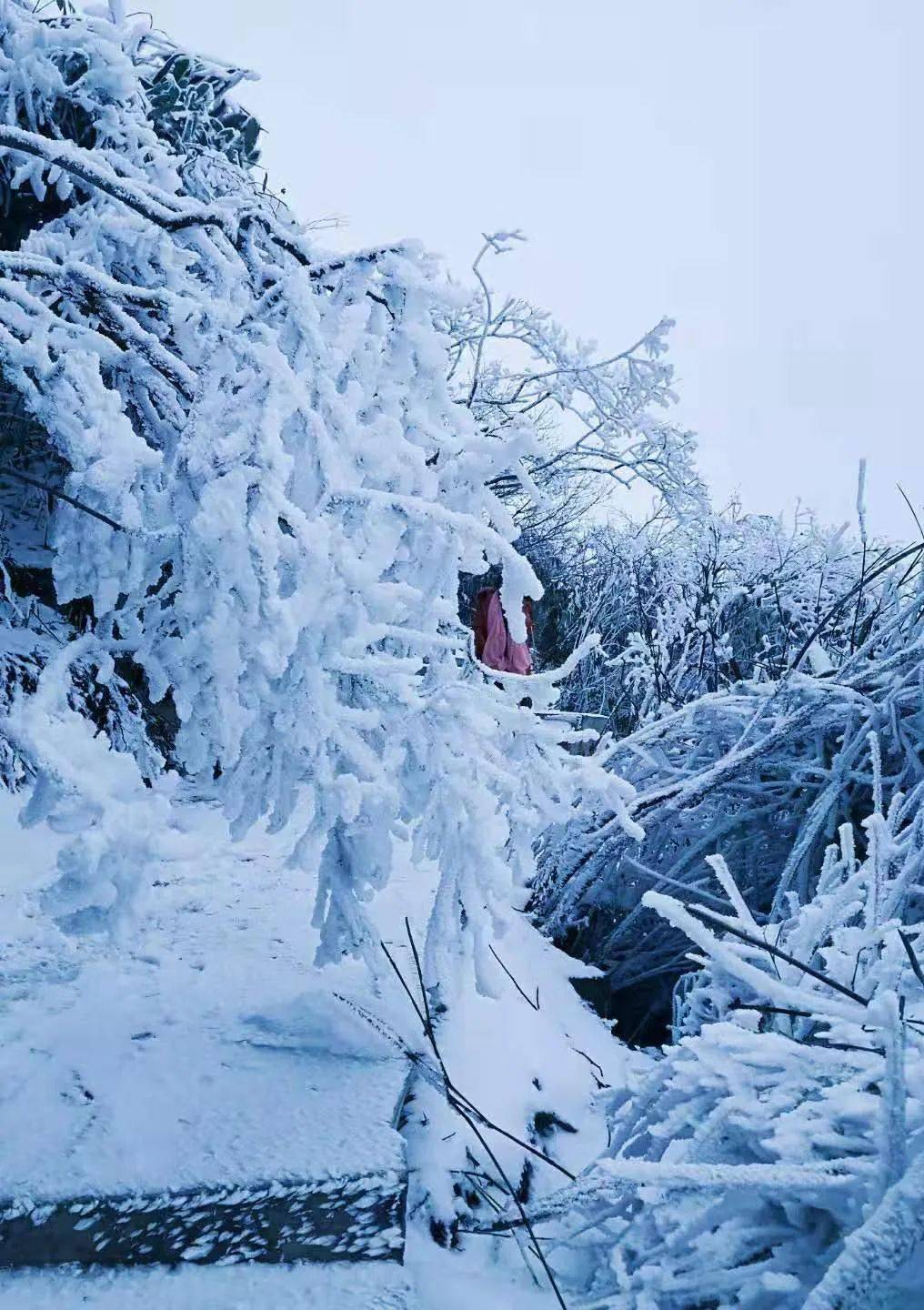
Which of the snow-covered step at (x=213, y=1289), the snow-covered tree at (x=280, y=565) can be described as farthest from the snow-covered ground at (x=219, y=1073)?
the snow-covered tree at (x=280, y=565)

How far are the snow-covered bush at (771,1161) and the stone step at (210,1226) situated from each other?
0.37 m

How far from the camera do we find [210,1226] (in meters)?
1.45

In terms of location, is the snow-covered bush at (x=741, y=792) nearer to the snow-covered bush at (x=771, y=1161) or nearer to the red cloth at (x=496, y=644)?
the snow-covered bush at (x=771, y=1161)

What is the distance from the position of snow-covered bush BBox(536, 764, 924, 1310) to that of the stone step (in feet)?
1.21

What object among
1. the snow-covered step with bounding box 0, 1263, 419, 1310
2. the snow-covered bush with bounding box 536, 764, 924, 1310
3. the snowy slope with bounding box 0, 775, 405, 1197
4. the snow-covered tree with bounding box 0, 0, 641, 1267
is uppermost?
the snow-covered tree with bounding box 0, 0, 641, 1267

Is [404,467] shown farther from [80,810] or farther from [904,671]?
[904,671]

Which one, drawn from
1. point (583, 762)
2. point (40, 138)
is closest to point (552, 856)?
point (583, 762)

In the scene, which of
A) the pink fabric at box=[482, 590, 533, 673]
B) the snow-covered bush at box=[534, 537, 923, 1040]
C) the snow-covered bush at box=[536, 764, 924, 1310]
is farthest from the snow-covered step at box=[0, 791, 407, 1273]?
the pink fabric at box=[482, 590, 533, 673]

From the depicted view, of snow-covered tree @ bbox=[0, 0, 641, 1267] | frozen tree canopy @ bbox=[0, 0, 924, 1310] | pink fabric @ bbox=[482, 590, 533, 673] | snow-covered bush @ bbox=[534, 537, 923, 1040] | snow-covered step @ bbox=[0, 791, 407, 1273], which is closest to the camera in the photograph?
frozen tree canopy @ bbox=[0, 0, 924, 1310]

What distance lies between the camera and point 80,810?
1459mm

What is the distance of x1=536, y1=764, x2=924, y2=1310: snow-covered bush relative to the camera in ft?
2.90

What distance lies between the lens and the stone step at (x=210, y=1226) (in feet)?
4.57

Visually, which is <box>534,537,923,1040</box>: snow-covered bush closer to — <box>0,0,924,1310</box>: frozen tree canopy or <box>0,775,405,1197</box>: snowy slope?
<box>0,0,924,1310</box>: frozen tree canopy

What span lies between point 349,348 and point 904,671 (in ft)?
6.46
